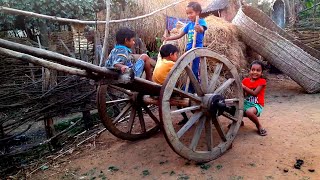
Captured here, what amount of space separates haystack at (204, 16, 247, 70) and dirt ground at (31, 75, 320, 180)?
61.8 inches

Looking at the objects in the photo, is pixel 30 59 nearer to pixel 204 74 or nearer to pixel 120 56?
pixel 120 56

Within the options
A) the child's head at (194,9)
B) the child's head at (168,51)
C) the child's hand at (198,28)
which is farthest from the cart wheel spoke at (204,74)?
the child's head at (194,9)

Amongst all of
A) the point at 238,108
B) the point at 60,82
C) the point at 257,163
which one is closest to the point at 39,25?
the point at 60,82

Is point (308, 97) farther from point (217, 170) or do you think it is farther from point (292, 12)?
point (292, 12)

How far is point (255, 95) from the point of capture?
11.0 feet

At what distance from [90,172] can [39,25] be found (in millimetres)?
5698

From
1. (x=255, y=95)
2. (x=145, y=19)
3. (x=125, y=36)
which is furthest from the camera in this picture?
(x=145, y=19)

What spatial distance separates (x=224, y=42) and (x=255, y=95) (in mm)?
2064

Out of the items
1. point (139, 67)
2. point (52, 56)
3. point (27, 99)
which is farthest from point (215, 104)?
point (27, 99)

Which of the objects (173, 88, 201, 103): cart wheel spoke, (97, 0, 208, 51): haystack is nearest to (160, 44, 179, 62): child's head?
(173, 88, 201, 103): cart wheel spoke

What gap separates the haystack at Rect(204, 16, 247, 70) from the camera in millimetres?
5023

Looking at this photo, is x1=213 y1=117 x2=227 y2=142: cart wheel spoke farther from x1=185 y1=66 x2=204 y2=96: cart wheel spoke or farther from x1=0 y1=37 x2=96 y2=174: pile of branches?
x1=0 y1=37 x2=96 y2=174: pile of branches

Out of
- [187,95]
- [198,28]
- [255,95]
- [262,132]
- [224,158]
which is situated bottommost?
[224,158]

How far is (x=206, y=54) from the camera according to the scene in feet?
8.84
